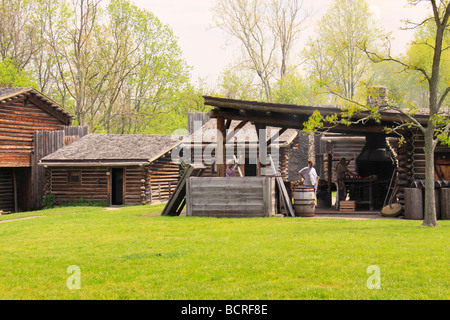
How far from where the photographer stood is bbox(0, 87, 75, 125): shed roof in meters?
29.7

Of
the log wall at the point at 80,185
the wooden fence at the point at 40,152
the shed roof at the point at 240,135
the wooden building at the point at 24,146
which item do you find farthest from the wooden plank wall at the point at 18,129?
the shed roof at the point at 240,135

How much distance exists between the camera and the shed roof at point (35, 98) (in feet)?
97.3

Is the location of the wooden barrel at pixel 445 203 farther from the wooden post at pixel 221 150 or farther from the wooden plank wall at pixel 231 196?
the wooden post at pixel 221 150

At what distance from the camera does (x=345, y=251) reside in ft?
30.1

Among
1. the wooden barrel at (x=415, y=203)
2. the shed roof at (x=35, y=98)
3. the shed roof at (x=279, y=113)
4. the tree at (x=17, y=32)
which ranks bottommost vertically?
the wooden barrel at (x=415, y=203)

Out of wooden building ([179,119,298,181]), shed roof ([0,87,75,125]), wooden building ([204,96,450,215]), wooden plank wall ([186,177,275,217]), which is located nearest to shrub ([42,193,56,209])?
shed roof ([0,87,75,125])

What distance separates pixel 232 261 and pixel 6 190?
86.3ft

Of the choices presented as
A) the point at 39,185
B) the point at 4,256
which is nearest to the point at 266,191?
the point at 4,256

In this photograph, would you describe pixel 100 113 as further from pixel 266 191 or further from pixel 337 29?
pixel 266 191

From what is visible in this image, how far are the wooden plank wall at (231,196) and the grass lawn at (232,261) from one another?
86.7 inches

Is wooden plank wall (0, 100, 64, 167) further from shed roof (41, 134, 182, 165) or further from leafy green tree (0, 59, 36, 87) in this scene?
leafy green tree (0, 59, 36, 87)

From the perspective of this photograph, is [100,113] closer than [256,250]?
No

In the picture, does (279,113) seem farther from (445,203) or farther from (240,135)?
(240,135)

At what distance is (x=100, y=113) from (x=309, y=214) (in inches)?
1645
